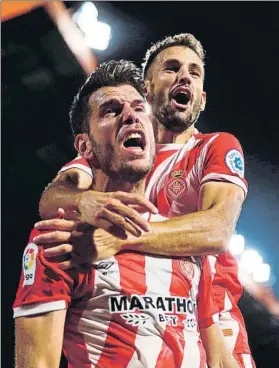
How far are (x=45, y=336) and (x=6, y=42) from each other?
99 centimetres

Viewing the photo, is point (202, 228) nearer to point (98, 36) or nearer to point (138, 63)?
point (138, 63)

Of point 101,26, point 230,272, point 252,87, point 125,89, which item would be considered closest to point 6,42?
point 101,26

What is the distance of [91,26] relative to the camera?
6.08ft

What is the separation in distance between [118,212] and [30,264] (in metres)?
0.25

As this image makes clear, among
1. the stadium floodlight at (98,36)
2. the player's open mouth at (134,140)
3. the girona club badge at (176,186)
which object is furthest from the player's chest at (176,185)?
the stadium floodlight at (98,36)

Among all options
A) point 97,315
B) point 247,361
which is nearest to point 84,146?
point 97,315

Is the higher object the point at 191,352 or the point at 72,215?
the point at 72,215

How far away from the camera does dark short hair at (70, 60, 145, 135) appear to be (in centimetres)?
157

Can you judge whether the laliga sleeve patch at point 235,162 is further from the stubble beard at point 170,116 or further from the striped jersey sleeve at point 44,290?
the striped jersey sleeve at point 44,290

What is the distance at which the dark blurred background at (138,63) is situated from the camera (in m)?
1.72

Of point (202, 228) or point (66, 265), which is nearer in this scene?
point (66, 265)

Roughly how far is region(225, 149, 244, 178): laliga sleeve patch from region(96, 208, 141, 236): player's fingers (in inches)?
14.2

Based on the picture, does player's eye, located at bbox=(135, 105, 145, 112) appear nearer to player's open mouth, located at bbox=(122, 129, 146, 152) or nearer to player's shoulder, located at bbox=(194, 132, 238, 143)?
player's open mouth, located at bbox=(122, 129, 146, 152)

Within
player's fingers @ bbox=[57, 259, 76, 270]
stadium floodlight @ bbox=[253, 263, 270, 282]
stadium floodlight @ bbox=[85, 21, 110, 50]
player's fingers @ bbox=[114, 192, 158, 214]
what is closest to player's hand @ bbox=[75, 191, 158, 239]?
player's fingers @ bbox=[114, 192, 158, 214]
